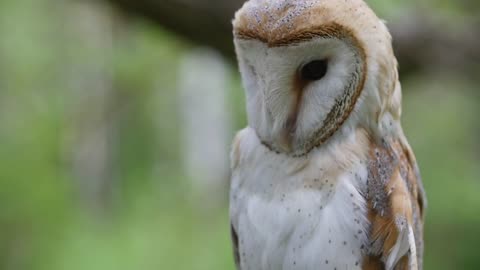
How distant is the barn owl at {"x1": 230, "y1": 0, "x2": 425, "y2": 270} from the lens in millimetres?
1680

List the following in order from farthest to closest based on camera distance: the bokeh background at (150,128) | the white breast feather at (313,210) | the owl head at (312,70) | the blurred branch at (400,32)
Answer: the bokeh background at (150,128)
the blurred branch at (400,32)
the white breast feather at (313,210)
the owl head at (312,70)

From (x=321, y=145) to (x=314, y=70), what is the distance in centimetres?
19

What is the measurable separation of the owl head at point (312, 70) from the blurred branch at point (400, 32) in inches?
65.9

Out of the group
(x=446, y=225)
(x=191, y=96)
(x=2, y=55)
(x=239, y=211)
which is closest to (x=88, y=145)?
(x=191, y=96)

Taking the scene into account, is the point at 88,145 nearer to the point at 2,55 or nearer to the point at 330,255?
the point at 2,55

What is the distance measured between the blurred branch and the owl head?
167 centimetres

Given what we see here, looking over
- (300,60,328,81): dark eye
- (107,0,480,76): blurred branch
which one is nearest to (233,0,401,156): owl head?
(300,60,328,81): dark eye

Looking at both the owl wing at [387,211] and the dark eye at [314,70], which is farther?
the owl wing at [387,211]

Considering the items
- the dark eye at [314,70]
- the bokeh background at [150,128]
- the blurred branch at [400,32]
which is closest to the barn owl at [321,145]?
the dark eye at [314,70]

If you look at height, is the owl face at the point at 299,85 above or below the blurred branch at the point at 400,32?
below

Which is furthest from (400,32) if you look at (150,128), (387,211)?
(150,128)

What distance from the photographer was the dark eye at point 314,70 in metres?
1.73

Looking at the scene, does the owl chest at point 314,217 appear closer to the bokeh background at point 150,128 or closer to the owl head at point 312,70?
the owl head at point 312,70

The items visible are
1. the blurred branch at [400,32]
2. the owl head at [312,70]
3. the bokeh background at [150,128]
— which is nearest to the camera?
the owl head at [312,70]
